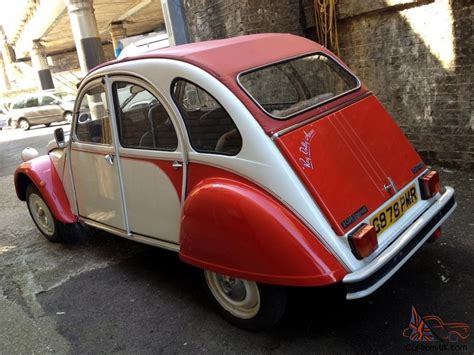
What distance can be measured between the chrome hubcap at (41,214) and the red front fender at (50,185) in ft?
0.82

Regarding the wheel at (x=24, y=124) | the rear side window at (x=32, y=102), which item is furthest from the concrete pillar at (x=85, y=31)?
the wheel at (x=24, y=124)

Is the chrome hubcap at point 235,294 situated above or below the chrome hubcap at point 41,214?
below

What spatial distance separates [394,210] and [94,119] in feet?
8.34

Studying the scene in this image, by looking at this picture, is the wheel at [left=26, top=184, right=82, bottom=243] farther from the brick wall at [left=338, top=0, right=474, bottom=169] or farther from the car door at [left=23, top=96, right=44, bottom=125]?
the car door at [left=23, top=96, right=44, bottom=125]

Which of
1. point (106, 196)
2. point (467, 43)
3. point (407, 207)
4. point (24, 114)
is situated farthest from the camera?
point (24, 114)

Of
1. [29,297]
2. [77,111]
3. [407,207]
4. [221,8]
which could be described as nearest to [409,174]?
[407,207]

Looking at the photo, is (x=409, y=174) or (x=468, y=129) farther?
(x=468, y=129)

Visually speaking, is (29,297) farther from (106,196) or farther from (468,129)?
(468,129)

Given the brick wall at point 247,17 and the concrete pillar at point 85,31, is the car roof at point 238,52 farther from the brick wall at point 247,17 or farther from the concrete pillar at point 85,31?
the concrete pillar at point 85,31

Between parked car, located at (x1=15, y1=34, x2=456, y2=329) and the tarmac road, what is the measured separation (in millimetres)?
288

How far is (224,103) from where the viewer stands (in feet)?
9.46

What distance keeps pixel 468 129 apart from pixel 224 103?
333cm

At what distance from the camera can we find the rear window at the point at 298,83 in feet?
10.2

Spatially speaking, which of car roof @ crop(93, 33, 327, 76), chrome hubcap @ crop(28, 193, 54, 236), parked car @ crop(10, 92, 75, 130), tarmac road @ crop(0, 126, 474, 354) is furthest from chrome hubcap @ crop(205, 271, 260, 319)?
parked car @ crop(10, 92, 75, 130)
